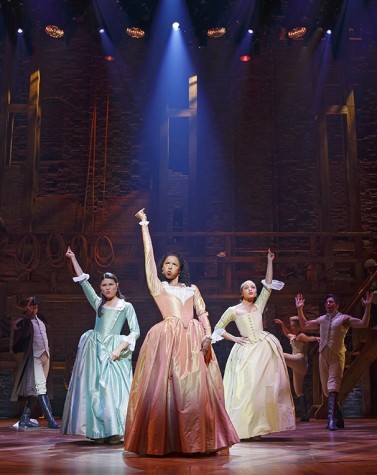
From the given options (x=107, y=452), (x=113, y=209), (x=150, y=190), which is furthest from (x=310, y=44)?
(x=107, y=452)

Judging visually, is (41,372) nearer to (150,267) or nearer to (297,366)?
(297,366)

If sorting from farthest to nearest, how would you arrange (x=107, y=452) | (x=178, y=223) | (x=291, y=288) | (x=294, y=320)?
(x=178, y=223)
(x=291, y=288)
(x=294, y=320)
(x=107, y=452)

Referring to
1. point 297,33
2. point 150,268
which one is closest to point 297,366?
point 150,268

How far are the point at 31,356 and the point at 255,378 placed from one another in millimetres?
2899

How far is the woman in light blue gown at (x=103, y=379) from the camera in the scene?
182 inches

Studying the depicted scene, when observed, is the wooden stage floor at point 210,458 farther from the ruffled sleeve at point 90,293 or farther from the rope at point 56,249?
the rope at point 56,249

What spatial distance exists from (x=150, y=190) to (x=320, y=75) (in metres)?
3.94

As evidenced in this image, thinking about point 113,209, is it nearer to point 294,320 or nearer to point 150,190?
point 150,190

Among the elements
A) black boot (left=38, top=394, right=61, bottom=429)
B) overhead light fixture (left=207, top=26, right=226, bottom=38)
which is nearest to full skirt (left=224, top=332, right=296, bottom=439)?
black boot (left=38, top=394, right=61, bottom=429)

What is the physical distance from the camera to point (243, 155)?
11.8 metres

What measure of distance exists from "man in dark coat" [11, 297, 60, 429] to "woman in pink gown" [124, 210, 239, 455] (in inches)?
123

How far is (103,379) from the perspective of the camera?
4742 millimetres

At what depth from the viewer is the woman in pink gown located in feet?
12.1

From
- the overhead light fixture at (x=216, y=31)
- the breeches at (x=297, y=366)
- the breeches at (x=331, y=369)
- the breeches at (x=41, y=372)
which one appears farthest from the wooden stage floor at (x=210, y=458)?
the overhead light fixture at (x=216, y=31)
